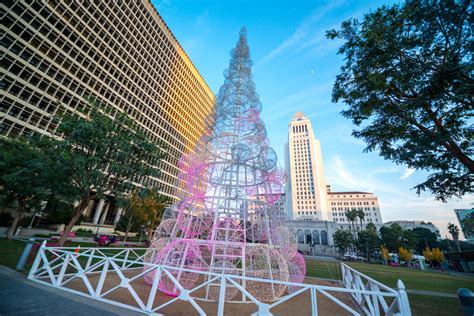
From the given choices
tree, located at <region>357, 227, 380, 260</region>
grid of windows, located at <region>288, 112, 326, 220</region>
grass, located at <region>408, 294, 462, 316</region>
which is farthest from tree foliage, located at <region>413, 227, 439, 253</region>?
grass, located at <region>408, 294, 462, 316</region>

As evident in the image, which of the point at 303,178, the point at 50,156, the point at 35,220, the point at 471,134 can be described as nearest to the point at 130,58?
the point at 35,220

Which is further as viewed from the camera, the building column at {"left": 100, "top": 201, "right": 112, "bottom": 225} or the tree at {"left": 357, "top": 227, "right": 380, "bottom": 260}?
the tree at {"left": 357, "top": 227, "right": 380, "bottom": 260}

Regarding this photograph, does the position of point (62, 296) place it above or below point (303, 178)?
below

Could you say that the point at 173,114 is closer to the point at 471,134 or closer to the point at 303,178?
the point at 471,134

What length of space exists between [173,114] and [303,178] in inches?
2779

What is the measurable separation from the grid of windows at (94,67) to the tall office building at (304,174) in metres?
60.7

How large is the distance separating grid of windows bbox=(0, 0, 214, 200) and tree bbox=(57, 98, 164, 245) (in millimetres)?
6069

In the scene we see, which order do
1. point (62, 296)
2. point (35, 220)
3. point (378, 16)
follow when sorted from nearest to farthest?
point (62, 296) < point (378, 16) < point (35, 220)

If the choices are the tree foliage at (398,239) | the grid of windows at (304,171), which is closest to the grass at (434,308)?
the tree foliage at (398,239)

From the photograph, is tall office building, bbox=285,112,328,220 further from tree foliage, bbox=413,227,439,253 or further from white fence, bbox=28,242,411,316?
white fence, bbox=28,242,411,316

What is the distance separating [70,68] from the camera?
3375 centimetres

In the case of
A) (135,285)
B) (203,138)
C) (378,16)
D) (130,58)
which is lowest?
(135,285)

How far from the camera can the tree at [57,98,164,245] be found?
12.2 m

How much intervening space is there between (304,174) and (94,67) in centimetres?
9020
